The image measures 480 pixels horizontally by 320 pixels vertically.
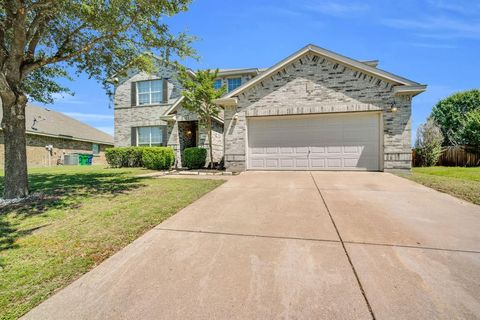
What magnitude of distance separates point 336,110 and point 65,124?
2522cm

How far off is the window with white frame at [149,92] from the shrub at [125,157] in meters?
3.95

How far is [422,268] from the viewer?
2387 millimetres

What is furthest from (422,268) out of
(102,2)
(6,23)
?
(6,23)

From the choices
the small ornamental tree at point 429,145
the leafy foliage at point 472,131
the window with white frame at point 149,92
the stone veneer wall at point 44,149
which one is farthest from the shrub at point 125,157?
the leafy foliage at point 472,131

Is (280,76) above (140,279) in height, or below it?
above

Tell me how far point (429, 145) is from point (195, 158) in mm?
14372

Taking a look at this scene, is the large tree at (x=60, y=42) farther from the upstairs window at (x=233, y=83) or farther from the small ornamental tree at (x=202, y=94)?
the upstairs window at (x=233, y=83)

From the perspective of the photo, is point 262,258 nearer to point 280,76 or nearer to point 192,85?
point 280,76

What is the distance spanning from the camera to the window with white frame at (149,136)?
52.5 feet

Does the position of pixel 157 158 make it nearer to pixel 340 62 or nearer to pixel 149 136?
pixel 149 136

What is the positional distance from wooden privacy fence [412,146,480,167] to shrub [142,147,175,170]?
1544 cm

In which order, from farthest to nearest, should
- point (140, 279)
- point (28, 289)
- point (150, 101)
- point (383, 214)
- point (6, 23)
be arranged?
point (150, 101)
point (6, 23)
point (383, 214)
point (140, 279)
point (28, 289)

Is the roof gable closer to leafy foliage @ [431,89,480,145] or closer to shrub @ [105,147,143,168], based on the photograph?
shrub @ [105,147,143,168]

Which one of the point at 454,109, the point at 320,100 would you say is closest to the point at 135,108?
the point at 320,100
